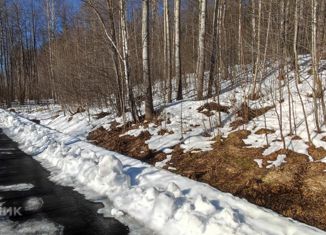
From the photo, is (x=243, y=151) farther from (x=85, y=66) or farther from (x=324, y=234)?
(x=85, y=66)

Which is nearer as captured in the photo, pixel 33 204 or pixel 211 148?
pixel 33 204

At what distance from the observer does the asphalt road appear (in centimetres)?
510

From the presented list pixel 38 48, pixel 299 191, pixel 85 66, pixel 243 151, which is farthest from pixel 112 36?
pixel 38 48

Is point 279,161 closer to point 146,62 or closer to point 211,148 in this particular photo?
point 211,148

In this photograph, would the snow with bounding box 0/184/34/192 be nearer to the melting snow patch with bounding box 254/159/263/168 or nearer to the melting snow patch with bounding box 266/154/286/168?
the melting snow patch with bounding box 254/159/263/168

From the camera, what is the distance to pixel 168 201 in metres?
5.33

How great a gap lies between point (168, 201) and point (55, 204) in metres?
1.91

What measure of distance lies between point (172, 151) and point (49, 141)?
426 cm

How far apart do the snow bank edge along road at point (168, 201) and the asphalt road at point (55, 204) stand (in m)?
0.36

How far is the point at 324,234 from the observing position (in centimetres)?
445

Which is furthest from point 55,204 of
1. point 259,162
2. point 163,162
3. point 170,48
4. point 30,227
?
point 170,48

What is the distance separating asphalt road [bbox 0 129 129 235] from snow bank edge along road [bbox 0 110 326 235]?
0.36m

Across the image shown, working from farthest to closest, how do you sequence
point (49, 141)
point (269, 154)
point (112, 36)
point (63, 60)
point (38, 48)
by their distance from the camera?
point (38, 48)
point (63, 60)
point (112, 36)
point (49, 141)
point (269, 154)

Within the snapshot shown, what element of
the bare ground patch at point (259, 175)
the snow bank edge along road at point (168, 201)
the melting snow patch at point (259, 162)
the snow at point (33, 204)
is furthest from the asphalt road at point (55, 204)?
the melting snow patch at point (259, 162)
